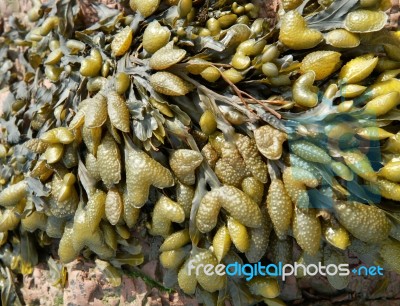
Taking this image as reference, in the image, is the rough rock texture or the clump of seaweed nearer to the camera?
the clump of seaweed

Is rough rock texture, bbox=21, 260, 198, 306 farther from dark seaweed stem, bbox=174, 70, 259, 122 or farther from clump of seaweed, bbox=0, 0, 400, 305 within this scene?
dark seaweed stem, bbox=174, 70, 259, 122

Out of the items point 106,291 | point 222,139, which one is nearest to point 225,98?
point 222,139

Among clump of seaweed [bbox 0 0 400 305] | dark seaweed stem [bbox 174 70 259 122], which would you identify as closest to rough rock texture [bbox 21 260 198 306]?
clump of seaweed [bbox 0 0 400 305]

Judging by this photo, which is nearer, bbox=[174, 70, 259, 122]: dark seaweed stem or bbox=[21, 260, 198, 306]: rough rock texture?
bbox=[174, 70, 259, 122]: dark seaweed stem

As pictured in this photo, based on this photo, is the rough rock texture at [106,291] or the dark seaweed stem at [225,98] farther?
the rough rock texture at [106,291]

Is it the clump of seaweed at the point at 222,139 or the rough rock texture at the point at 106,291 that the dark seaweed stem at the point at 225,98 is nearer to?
the clump of seaweed at the point at 222,139

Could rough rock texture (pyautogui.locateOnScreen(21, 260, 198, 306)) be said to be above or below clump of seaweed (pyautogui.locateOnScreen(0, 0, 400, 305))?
below

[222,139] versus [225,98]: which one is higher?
[225,98]

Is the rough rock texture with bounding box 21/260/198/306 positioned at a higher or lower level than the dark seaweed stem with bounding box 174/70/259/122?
lower

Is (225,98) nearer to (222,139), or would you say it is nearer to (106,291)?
(222,139)

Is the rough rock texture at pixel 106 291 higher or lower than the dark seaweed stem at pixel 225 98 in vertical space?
lower

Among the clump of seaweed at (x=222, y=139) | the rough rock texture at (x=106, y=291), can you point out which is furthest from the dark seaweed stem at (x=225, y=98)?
the rough rock texture at (x=106, y=291)
